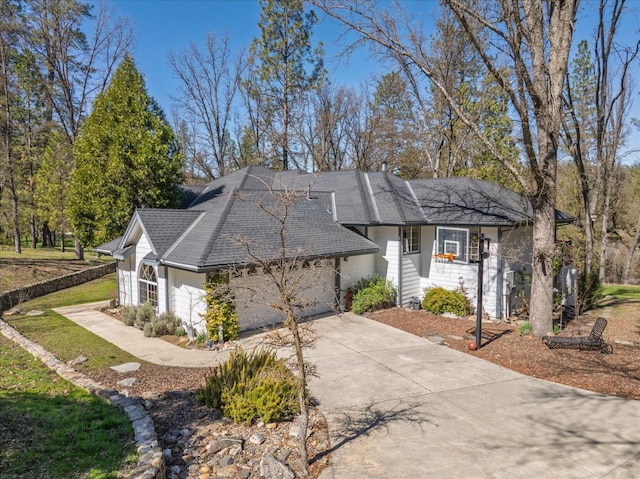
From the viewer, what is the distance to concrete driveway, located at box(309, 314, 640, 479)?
5.25 m

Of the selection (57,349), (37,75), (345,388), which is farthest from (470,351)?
(37,75)

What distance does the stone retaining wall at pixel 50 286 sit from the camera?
588 inches

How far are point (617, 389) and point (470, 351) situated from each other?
125 inches

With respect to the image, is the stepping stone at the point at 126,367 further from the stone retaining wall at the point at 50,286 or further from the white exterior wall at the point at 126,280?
the stone retaining wall at the point at 50,286

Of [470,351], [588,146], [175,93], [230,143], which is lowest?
[470,351]

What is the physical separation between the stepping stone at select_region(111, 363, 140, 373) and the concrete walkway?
→ 63 cm

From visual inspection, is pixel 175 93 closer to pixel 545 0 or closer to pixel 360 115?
pixel 360 115

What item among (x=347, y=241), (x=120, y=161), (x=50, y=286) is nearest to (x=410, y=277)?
(x=347, y=241)

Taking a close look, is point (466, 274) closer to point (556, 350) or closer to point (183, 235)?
point (556, 350)

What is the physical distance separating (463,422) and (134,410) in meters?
5.53

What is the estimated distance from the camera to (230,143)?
1375 inches

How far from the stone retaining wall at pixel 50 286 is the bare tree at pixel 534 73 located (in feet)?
51.2

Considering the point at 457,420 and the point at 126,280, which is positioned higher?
the point at 126,280

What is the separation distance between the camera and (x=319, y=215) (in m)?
15.6
